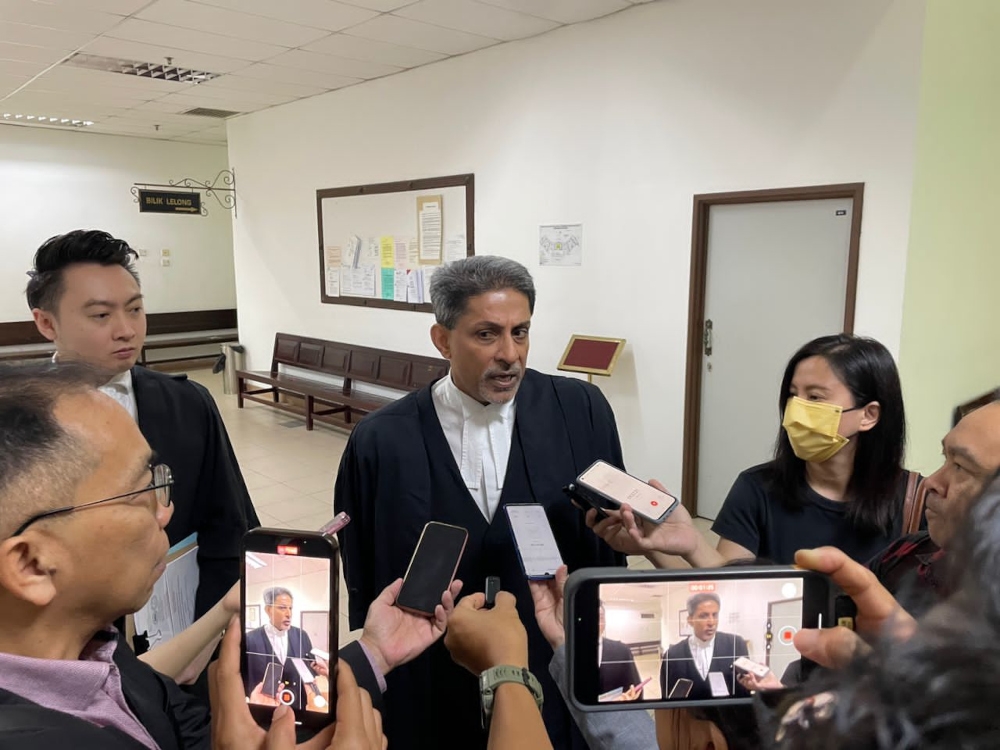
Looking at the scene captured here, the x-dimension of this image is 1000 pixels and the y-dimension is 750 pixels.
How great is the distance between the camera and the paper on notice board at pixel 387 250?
19.7 ft

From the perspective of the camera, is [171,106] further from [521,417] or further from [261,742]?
[261,742]

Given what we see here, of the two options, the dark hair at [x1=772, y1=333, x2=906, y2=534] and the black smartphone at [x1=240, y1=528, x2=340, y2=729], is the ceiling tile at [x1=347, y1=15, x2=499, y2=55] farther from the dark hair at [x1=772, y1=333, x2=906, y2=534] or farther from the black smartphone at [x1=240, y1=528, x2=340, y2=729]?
the black smartphone at [x1=240, y1=528, x2=340, y2=729]

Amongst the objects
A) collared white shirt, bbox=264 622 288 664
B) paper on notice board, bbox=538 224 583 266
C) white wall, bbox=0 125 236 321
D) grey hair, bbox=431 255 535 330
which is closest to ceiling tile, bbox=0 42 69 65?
paper on notice board, bbox=538 224 583 266

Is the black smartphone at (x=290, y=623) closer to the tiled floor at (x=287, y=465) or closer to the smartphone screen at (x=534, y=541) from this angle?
the smartphone screen at (x=534, y=541)

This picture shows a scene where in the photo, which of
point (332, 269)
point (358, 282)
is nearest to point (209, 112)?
point (332, 269)

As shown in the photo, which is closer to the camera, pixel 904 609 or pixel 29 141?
pixel 904 609

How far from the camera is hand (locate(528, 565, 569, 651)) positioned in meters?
1.21

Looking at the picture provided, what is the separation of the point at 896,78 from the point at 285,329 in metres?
6.29

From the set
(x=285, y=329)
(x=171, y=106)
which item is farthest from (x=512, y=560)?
(x=171, y=106)

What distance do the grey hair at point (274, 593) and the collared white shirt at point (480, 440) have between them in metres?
0.73

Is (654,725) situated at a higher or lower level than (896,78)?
lower

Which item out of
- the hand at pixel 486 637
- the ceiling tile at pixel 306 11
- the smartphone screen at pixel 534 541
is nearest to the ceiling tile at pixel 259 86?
the ceiling tile at pixel 306 11

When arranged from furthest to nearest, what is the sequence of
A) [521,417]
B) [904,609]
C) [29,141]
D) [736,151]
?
1. [29,141]
2. [736,151]
3. [521,417]
4. [904,609]

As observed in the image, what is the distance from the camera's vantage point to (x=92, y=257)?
1631mm
